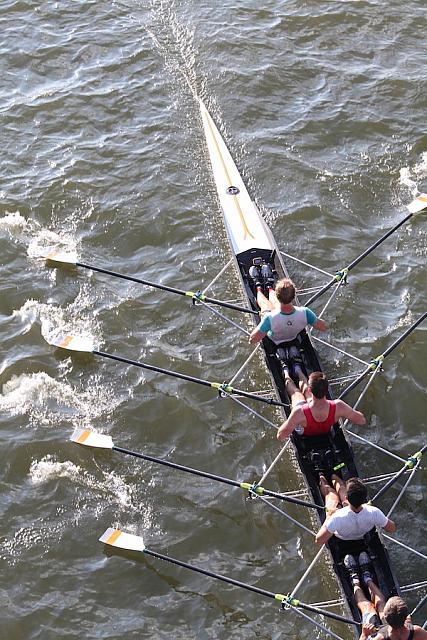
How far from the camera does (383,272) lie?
1619 cm

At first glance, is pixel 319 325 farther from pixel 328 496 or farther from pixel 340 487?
pixel 328 496

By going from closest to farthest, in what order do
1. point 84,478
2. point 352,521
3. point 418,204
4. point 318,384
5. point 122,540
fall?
point 352,521
point 318,384
point 122,540
point 84,478
point 418,204

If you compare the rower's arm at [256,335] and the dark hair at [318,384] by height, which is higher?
the dark hair at [318,384]

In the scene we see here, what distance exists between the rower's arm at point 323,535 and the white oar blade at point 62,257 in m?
6.99

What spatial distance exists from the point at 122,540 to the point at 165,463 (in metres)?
1.14

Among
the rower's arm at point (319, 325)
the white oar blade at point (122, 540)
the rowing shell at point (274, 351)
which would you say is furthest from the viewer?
the rower's arm at point (319, 325)

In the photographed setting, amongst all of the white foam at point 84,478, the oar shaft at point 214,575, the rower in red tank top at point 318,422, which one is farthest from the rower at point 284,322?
the oar shaft at point 214,575

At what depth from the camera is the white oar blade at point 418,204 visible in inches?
636

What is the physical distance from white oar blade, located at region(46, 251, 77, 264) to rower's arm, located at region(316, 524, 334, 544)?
6.99 meters

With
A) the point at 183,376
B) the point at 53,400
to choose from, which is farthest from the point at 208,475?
the point at 53,400

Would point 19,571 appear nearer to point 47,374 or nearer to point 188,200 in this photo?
point 47,374

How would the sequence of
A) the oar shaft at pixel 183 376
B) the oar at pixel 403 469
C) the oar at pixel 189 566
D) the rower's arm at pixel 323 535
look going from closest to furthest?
the oar at pixel 189 566, the rower's arm at pixel 323 535, the oar at pixel 403 469, the oar shaft at pixel 183 376

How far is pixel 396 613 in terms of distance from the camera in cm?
920

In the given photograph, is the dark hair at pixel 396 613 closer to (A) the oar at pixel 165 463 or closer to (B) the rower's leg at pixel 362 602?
(B) the rower's leg at pixel 362 602
